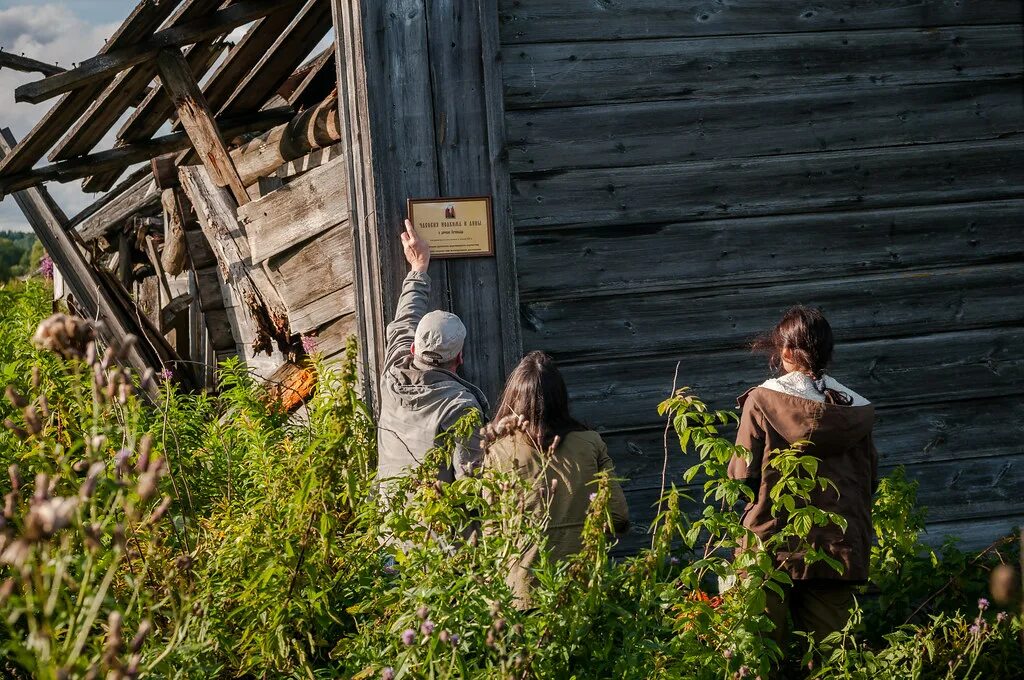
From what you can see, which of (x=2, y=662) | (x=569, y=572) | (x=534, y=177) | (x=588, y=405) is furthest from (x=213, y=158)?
(x=569, y=572)

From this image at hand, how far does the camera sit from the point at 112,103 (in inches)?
262

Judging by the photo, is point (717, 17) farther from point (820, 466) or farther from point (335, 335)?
point (335, 335)

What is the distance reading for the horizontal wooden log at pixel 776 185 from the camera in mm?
4621

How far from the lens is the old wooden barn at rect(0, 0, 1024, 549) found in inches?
176

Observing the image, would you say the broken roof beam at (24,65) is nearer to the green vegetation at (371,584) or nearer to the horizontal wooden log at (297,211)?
the horizontal wooden log at (297,211)

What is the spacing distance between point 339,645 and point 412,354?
1.56 m

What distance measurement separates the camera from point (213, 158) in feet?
19.9

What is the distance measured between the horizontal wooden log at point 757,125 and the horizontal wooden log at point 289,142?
4.34 feet

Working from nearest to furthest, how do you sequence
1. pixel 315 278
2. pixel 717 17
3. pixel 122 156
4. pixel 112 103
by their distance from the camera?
1. pixel 717 17
2. pixel 315 278
3. pixel 112 103
4. pixel 122 156

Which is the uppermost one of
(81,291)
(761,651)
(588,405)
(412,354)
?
(81,291)

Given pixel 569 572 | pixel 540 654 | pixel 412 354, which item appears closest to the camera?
pixel 540 654

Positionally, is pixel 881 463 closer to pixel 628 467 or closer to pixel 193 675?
pixel 628 467

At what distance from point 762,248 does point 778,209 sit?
20cm

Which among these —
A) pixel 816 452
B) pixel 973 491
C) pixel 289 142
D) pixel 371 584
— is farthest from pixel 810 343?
pixel 289 142
